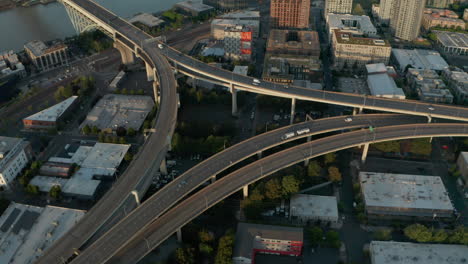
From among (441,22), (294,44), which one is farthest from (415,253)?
(441,22)

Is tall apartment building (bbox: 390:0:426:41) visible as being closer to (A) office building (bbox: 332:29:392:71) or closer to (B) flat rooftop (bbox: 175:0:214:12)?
(A) office building (bbox: 332:29:392:71)

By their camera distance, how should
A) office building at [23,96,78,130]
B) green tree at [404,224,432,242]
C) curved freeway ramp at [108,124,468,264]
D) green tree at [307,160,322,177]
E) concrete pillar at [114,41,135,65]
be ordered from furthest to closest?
concrete pillar at [114,41,135,65] < office building at [23,96,78,130] < green tree at [307,160,322,177] < green tree at [404,224,432,242] < curved freeway ramp at [108,124,468,264]

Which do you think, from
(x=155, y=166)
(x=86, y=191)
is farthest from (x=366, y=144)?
(x=86, y=191)

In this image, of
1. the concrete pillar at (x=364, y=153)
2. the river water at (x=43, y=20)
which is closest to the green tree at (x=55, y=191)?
the concrete pillar at (x=364, y=153)

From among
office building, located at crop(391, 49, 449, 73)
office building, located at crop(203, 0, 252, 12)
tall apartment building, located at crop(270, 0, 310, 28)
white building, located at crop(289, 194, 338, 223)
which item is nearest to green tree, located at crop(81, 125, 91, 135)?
white building, located at crop(289, 194, 338, 223)

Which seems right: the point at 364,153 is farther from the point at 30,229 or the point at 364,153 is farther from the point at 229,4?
the point at 229,4
